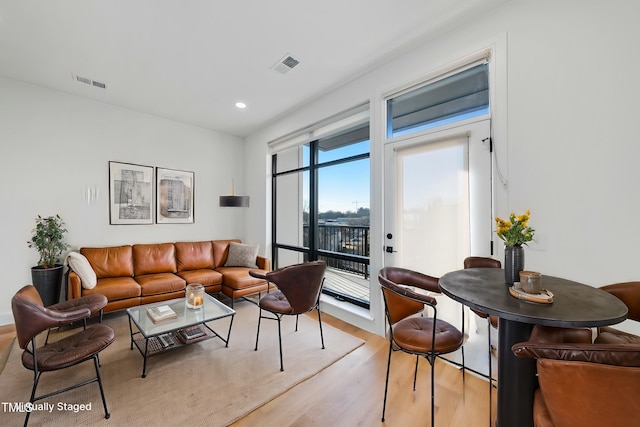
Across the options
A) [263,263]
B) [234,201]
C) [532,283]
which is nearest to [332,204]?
[234,201]

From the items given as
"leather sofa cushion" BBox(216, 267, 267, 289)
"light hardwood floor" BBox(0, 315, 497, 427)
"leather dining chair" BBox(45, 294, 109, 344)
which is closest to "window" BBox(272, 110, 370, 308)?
"leather sofa cushion" BBox(216, 267, 267, 289)

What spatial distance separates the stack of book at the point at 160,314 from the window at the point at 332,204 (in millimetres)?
2040

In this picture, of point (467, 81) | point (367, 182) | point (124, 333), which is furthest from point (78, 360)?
point (467, 81)

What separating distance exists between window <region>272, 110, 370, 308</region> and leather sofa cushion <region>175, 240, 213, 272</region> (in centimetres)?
130

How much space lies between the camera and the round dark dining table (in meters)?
1.02

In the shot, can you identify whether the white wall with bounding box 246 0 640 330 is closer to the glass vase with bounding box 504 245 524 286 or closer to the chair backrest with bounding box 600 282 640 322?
the chair backrest with bounding box 600 282 640 322

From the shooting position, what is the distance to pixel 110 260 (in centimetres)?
365

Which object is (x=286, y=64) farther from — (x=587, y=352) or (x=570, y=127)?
(x=587, y=352)

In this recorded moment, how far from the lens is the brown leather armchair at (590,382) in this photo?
773 mm

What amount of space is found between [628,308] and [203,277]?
4.24 metres

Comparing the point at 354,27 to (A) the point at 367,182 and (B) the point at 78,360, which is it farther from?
(B) the point at 78,360

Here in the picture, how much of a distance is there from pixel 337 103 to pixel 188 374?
3412 mm

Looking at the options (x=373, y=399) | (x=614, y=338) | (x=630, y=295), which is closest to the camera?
(x=614, y=338)

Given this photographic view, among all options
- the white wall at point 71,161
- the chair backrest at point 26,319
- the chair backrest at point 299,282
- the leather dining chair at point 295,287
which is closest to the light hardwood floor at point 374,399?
the leather dining chair at point 295,287
